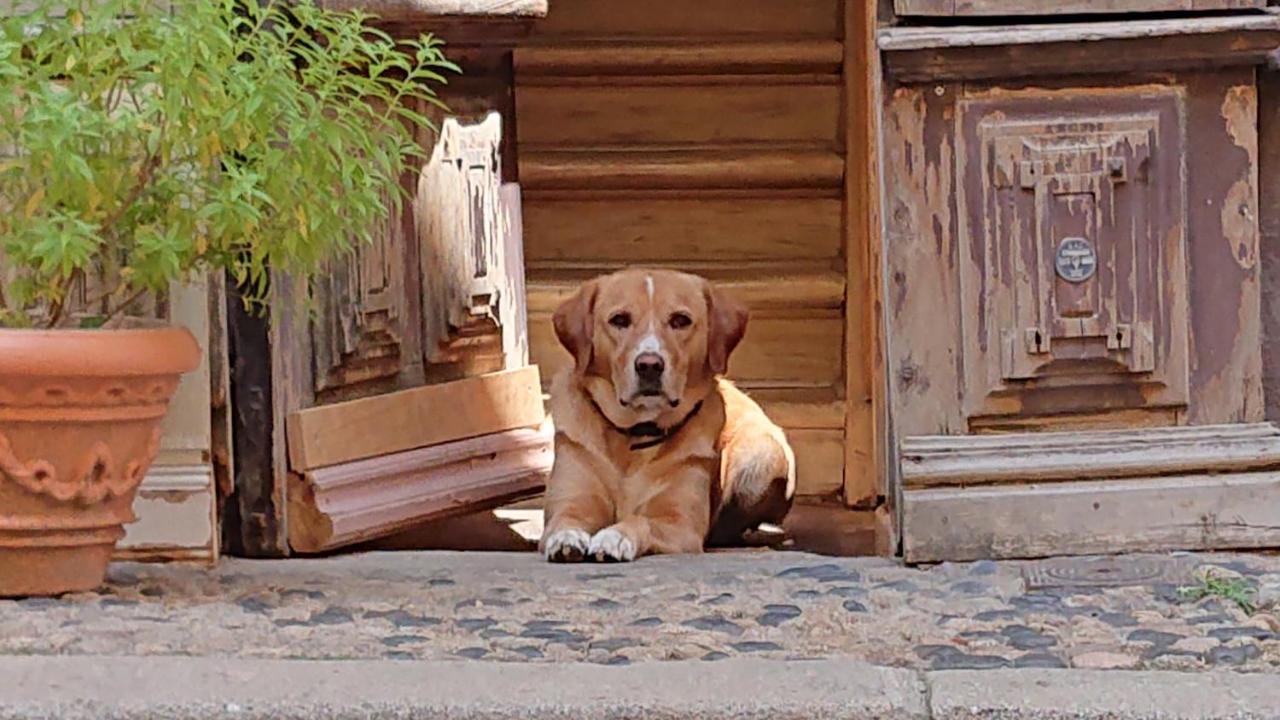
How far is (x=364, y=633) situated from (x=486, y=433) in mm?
1815

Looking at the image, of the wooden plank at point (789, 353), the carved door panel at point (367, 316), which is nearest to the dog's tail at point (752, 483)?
the carved door panel at point (367, 316)

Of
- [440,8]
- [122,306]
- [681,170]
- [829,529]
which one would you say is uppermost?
[440,8]

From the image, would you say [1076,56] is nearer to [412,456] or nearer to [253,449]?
[412,456]

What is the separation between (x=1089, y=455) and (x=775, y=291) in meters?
2.19

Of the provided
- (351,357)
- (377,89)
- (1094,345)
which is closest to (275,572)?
(351,357)

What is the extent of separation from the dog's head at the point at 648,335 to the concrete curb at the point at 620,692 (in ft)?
5.96

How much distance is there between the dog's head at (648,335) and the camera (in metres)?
4.65

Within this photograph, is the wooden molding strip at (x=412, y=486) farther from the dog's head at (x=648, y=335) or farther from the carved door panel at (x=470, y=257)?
the dog's head at (x=648, y=335)

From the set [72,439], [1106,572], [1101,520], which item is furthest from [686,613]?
[72,439]

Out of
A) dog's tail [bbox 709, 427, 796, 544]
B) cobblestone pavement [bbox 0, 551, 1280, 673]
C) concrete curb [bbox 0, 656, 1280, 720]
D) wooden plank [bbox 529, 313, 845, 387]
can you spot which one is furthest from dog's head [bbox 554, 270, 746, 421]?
concrete curb [bbox 0, 656, 1280, 720]

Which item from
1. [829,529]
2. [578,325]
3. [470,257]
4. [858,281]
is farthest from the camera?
[858,281]

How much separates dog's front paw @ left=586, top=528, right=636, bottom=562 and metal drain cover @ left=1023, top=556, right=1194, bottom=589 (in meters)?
0.90

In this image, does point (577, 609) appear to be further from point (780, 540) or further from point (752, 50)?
point (752, 50)

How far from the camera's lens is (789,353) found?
6176 mm
